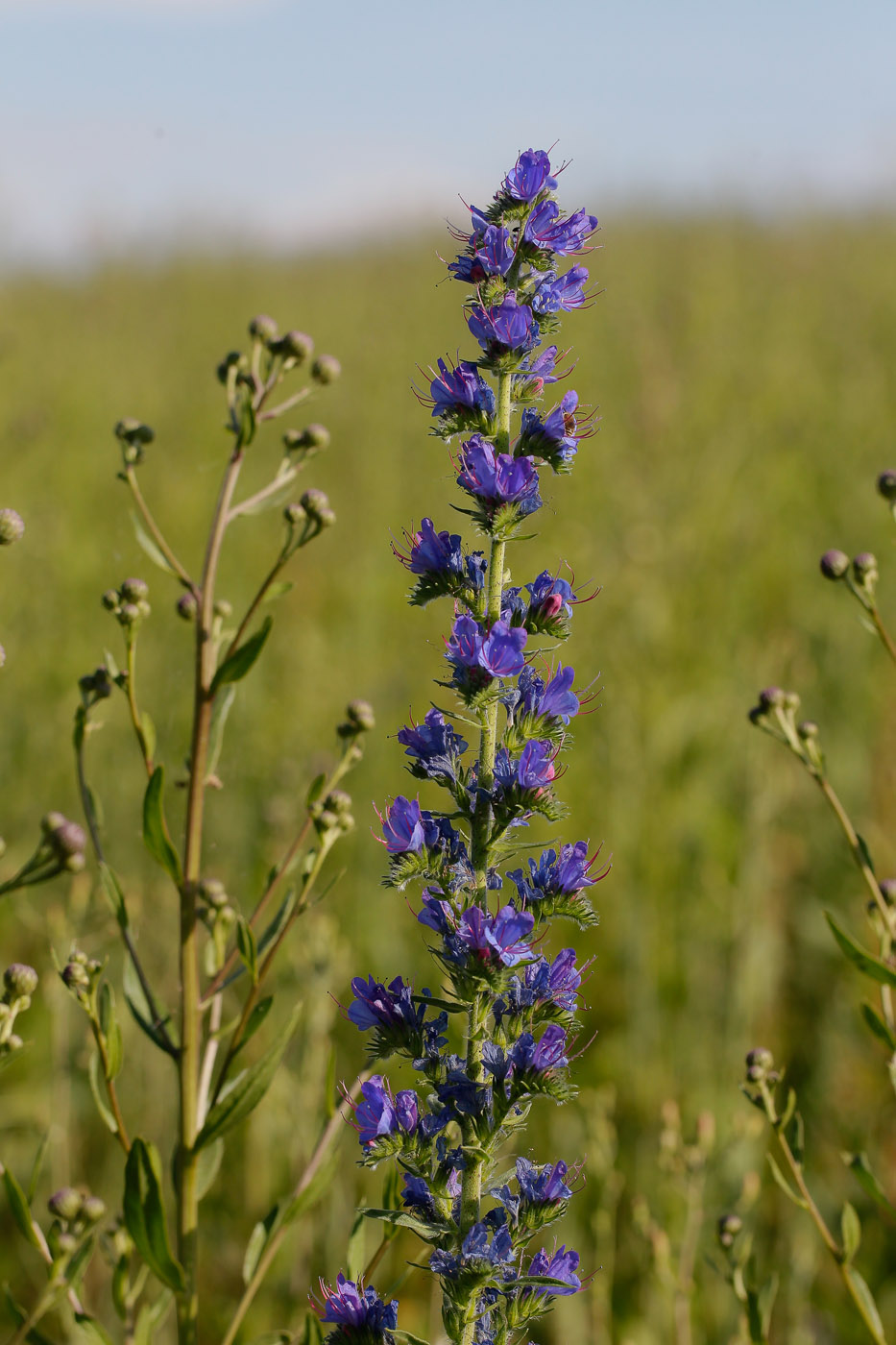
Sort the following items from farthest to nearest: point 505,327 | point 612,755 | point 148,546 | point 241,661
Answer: point 612,755, point 148,546, point 241,661, point 505,327

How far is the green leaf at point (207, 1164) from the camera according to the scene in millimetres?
2080

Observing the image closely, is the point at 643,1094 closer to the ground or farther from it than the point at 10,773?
closer to the ground

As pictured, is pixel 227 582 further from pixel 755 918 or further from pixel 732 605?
pixel 755 918

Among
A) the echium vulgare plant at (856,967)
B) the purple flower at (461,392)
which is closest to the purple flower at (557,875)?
the echium vulgare plant at (856,967)

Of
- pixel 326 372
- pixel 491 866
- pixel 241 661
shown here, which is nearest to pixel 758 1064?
pixel 491 866

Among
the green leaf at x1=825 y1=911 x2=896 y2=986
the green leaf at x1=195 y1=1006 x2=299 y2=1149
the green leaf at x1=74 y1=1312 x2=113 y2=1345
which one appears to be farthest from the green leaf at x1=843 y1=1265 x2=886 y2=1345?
the green leaf at x1=74 y1=1312 x2=113 y2=1345

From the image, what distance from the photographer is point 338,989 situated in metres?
4.82

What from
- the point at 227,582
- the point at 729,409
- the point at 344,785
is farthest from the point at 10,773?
the point at 729,409

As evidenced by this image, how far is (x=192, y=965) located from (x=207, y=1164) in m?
0.39

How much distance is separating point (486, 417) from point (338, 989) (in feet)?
11.4

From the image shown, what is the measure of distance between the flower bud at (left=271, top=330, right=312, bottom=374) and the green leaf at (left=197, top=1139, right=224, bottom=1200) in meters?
1.49

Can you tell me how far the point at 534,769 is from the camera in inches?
67.3

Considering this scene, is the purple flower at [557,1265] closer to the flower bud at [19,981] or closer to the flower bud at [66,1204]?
the flower bud at [66,1204]

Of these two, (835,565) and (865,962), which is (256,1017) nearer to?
(865,962)
